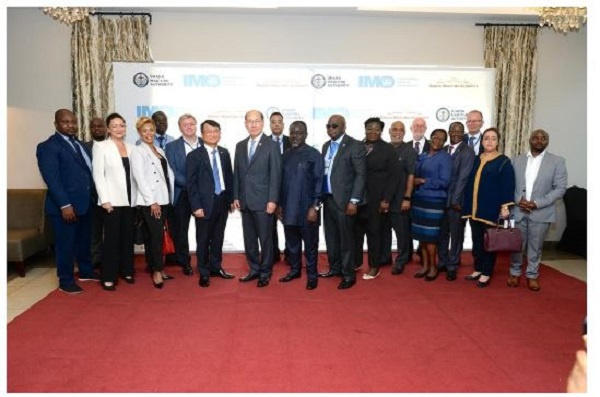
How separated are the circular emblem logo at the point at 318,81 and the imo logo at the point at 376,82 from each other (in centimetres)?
46

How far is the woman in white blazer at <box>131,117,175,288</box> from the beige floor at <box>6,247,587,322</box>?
0.77m

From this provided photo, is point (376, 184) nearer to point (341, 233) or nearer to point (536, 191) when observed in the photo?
point (341, 233)

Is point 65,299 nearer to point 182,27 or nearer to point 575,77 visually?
point 182,27

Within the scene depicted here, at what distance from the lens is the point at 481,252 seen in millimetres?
4891

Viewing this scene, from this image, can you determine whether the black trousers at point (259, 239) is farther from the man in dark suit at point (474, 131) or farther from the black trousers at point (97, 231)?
the man in dark suit at point (474, 131)

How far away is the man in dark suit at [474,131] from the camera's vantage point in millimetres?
5309

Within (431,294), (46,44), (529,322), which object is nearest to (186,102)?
(46,44)

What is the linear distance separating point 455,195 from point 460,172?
0.22m

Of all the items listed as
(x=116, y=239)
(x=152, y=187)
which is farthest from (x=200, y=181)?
(x=116, y=239)

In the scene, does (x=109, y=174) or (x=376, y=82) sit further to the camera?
(x=376, y=82)

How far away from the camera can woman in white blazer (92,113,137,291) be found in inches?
171

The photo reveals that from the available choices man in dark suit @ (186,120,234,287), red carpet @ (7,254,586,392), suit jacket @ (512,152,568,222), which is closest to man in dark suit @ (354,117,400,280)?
red carpet @ (7,254,586,392)

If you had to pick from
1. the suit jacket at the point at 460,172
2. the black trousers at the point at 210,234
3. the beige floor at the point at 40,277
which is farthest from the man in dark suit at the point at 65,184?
the suit jacket at the point at 460,172

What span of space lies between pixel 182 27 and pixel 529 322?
5339mm
